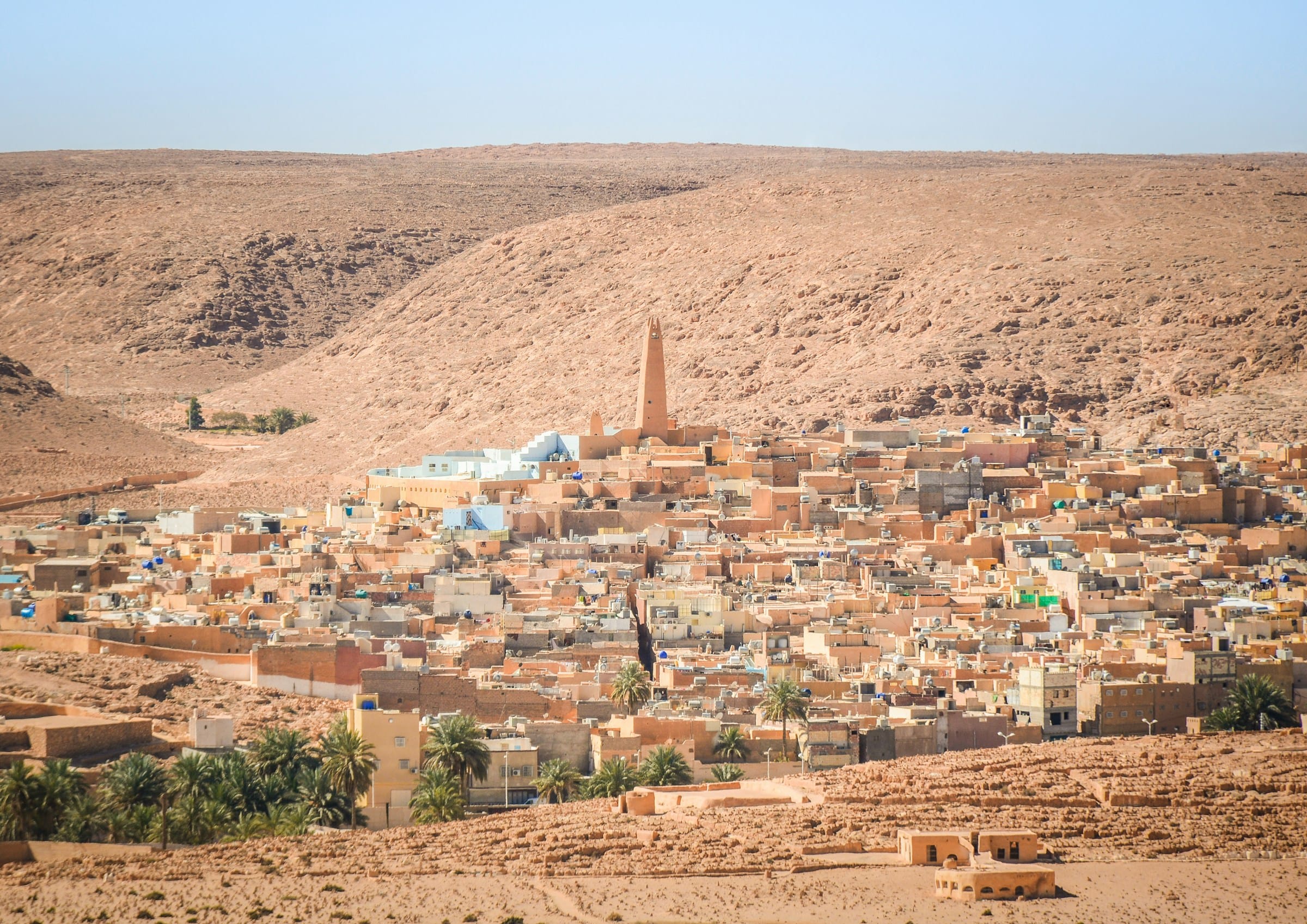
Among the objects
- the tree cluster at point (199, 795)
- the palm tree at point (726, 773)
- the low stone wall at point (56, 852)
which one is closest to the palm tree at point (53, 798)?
the tree cluster at point (199, 795)

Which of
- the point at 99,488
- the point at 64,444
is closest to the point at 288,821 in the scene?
the point at 99,488

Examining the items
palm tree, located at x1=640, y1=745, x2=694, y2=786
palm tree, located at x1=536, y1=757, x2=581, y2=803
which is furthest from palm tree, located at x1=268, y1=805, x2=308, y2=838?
palm tree, located at x1=640, y1=745, x2=694, y2=786

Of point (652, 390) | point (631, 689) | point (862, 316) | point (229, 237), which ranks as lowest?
point (631, 689)

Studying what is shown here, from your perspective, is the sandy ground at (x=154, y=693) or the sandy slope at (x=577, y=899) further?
the sandy ground at (x=154, y=693)

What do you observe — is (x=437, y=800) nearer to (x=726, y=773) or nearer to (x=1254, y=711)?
(x=726, y=773)

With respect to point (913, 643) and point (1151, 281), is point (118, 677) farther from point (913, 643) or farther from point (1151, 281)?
point (1151, 281)

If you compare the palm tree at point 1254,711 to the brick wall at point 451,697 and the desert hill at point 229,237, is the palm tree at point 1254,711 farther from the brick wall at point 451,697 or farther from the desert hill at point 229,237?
the desert hill at point 229,237

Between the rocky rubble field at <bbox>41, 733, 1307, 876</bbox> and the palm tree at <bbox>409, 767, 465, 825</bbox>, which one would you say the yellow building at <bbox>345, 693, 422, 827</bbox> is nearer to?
the palm tree at <bbox>409, 767, 465, 825</bbox>

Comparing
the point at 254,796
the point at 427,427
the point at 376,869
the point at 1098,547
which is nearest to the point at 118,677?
the point at 254,796
